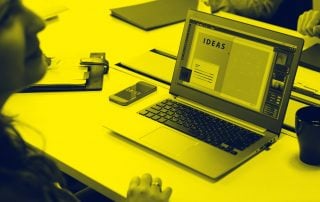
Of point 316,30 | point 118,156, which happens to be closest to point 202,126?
point 118,156

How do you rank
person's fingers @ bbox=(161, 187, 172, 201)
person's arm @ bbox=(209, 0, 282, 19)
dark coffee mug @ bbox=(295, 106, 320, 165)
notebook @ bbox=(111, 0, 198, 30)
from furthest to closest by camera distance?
person's arm @ bbox=(209, 0, 282, 19)
notebook @ bbox=(111, 0, 198, 30)
dark coffee mug @ bbox=(295, 106, 320, 165)
person's fingers @ bbox=(161, 187, 172, 201)

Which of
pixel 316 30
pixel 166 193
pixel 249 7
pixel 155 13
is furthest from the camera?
pixel 249 7

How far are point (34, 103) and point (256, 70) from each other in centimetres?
62

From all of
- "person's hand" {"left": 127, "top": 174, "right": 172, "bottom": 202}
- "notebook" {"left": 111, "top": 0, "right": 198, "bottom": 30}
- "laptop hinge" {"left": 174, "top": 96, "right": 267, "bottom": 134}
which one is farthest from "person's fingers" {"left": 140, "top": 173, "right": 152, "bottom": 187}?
"notebook" {"left": 111, "top": 0, "right": 198, "bottom": 30}

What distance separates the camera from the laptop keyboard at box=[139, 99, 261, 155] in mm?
1521

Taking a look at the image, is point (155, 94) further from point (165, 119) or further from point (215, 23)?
point (215, 23)

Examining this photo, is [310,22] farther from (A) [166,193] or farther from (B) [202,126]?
(A) [166,193]

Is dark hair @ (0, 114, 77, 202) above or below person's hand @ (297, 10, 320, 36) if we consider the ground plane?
below

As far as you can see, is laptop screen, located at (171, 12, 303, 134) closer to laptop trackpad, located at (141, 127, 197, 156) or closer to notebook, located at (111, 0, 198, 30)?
laptop trackpad, located at (141, 127, 197, 156)

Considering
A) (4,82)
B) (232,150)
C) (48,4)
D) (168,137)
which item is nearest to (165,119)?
(168,137)

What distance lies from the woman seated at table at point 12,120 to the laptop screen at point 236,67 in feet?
1.72

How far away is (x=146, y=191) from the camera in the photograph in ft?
4.40

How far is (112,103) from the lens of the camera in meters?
1.73

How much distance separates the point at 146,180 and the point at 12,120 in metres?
0.34
